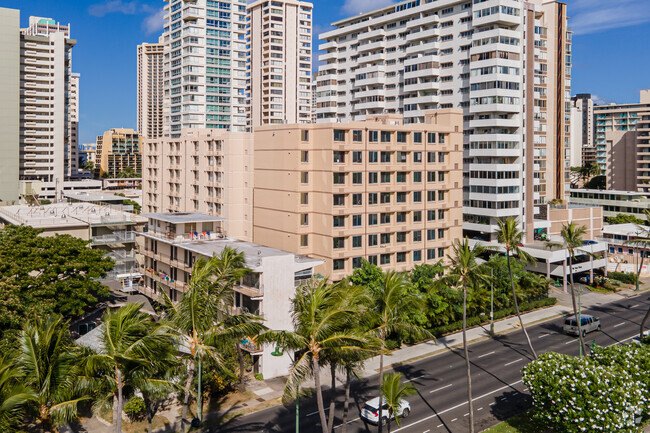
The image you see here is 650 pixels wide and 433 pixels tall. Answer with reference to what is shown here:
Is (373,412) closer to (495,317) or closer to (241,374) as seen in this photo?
(241,374)

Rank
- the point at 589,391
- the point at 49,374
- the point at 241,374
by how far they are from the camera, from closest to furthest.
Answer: the point at 49,374 → the point at 589,391 → the point at 241,374

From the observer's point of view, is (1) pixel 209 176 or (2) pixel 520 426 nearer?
(2) pixel 520 426

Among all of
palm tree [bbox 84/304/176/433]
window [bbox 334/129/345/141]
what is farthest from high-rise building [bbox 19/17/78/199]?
palm tree [bbox 84/304/176/433]

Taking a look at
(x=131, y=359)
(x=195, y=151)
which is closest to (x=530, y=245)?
(x=195, y=151)

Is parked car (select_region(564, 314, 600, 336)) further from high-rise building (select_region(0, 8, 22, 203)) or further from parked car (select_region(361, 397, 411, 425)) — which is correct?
high-rise building (select_region(0, 8, 22, 203))

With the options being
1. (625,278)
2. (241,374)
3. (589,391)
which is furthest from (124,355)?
(625,278)

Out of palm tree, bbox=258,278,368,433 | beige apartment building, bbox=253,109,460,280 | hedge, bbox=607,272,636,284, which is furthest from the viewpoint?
hedge, bbox=607,272,636,284
